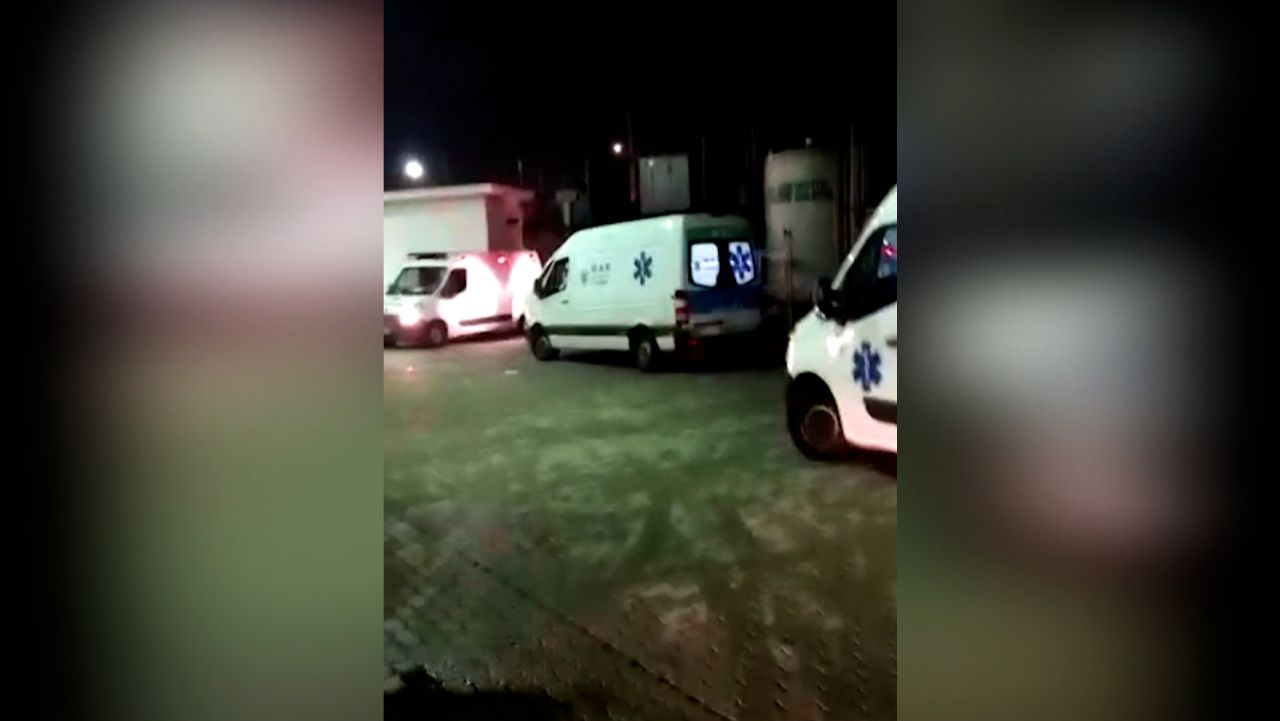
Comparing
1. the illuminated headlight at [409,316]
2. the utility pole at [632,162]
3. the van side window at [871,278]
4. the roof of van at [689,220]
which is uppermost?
the utility pole at [632,162]

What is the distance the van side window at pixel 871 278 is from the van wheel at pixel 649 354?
5.59 m

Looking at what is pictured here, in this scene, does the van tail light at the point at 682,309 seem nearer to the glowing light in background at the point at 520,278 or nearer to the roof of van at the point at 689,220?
the roof of van at the point at 689,220

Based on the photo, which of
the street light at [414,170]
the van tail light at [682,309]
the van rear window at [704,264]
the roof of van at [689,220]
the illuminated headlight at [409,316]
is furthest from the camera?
the illuminated headlight at [409,316]

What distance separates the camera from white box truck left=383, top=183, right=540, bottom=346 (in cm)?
1490

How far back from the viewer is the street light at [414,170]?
13.0 metres

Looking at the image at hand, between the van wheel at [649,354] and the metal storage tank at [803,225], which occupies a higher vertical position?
the metal storage tank at [803,225]

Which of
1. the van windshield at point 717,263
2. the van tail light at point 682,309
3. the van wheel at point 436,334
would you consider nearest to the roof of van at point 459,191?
the van wheel at point 436,334

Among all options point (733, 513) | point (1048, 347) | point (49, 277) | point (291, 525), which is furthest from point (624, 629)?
point (49, 277)

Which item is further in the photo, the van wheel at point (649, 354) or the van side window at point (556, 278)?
the van side window at point (556, 278)

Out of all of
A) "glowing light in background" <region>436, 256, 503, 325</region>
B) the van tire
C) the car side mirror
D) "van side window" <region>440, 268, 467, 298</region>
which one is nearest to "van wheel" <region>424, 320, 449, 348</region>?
"glowing light in background" <region>436, 256, 503, 325</region>

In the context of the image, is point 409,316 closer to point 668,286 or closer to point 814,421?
point 668,286

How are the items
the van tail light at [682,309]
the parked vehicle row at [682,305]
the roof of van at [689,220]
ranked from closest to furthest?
1. the parked vehicle row at [682,305]
2. the van tail light at [682,309]
3. the roof of van at [689,220]

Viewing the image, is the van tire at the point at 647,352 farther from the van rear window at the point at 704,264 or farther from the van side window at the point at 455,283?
the van side window at the point at 455,283

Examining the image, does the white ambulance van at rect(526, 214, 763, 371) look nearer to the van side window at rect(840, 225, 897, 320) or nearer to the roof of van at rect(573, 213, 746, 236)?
the roof of van at rect(573, 213, 746, 236)
